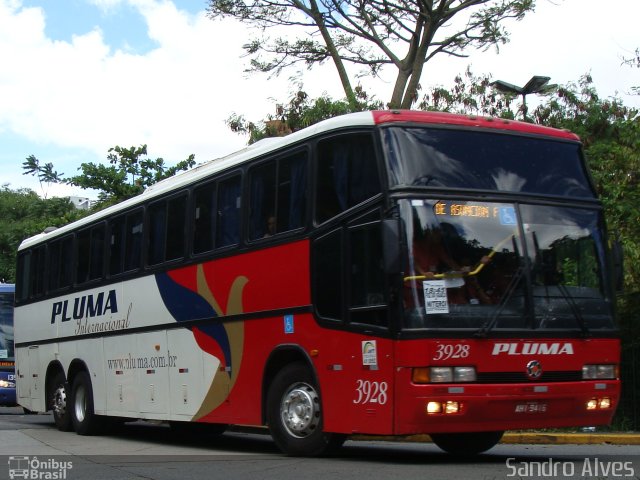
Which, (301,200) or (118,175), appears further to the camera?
(118,175)

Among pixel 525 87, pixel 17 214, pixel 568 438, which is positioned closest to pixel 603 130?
pixel 525 87

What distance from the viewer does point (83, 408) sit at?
16.8 m

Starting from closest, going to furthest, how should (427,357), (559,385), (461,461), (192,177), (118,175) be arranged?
(427,357) < (559,385) < (461,461) < (192,177) < (118,175)

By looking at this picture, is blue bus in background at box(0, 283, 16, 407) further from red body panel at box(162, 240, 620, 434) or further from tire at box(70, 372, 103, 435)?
red body panel at box(162, 240, 620, 434)

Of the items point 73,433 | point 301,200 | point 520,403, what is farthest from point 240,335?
point 73,433

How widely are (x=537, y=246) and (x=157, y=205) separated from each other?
647 centimetres

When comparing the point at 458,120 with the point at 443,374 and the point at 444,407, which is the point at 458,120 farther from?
the point at 444,407

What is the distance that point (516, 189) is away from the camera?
32.8 feet

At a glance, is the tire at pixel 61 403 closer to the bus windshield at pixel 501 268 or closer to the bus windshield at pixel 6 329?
the bus windshield at pixel 6 329

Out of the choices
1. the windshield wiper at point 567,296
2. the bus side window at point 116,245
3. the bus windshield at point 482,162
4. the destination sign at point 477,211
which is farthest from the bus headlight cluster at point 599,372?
the bus side window at point 116,245

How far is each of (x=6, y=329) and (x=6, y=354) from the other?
638 mm

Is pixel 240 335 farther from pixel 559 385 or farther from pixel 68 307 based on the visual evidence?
pixel 68 307

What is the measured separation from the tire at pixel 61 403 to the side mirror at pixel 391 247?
9.91m

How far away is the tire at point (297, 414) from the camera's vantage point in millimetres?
10406
